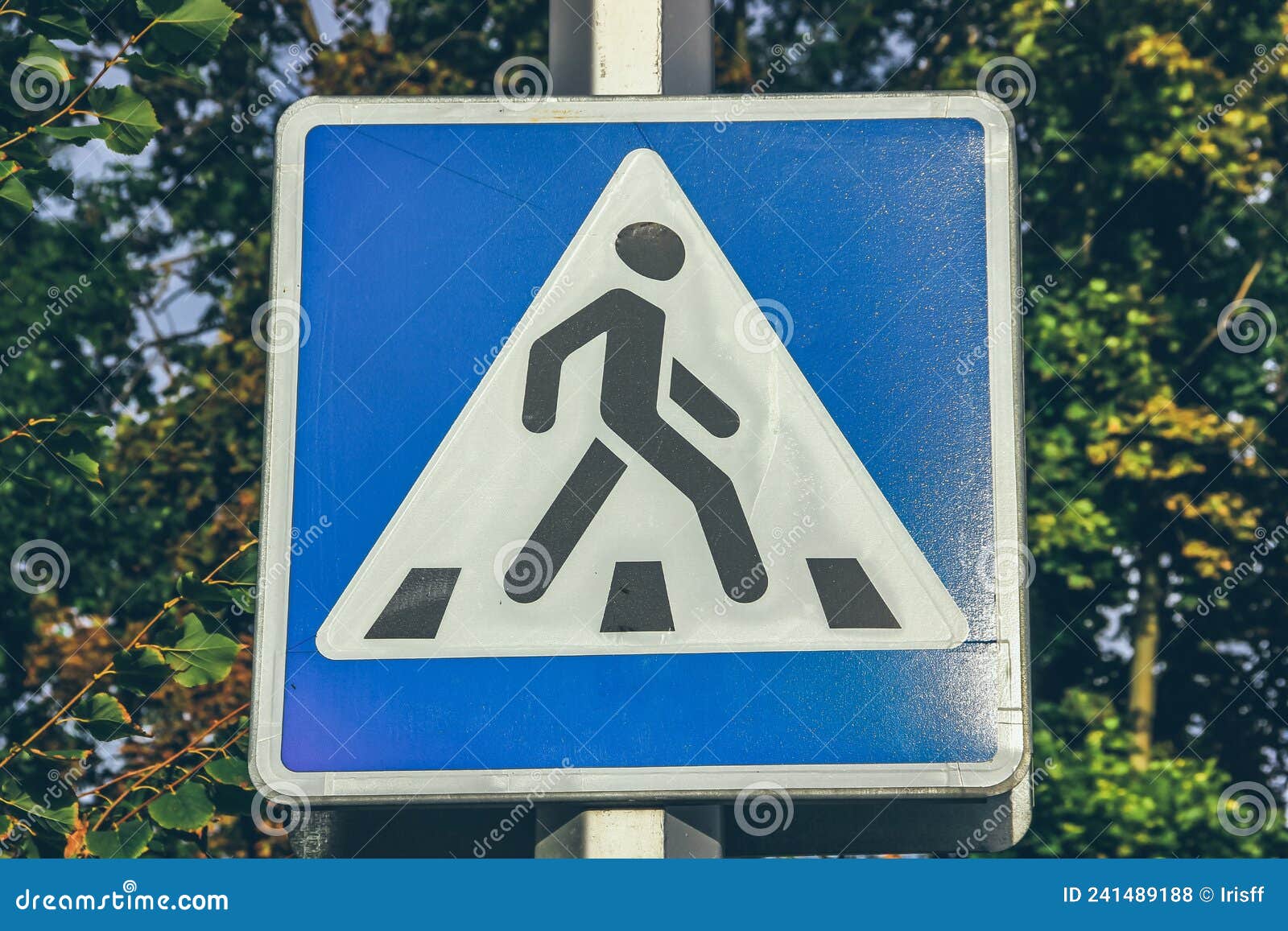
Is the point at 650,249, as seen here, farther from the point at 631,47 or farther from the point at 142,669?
the point at 142,669

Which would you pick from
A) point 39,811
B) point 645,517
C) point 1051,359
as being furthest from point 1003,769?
point 1051,359

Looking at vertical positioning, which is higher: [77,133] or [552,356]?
[77,133]

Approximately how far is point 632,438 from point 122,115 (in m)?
1.49

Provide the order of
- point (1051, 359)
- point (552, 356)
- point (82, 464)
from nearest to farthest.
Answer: point (552, 356) → point (82, 464) → point (1051, 359)

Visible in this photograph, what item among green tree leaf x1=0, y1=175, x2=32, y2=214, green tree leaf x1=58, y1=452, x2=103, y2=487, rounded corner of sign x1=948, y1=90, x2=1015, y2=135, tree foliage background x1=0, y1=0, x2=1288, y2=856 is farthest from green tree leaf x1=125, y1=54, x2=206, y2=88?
tree foliage background x1=0, y1=0, x2=1288, y2=856

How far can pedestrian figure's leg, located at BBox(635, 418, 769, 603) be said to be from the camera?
1.75m

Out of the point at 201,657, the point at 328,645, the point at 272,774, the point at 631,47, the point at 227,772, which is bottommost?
the point at 227,772

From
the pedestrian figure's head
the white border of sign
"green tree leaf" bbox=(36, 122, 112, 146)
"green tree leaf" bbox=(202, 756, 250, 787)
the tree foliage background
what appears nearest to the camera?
the white border of sign

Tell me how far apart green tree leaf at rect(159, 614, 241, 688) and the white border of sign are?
944 mm

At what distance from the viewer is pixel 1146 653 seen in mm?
10492

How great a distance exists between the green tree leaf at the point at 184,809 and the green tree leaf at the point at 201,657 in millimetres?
221

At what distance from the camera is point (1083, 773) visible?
30.0 ft

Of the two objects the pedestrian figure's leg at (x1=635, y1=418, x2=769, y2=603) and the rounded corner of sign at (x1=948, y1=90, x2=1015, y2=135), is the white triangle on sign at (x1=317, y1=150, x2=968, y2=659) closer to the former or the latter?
the pedestrian figure's leg at (x1=635, y1=418, x2=769, y2=603)

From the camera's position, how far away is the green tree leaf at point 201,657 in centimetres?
267
